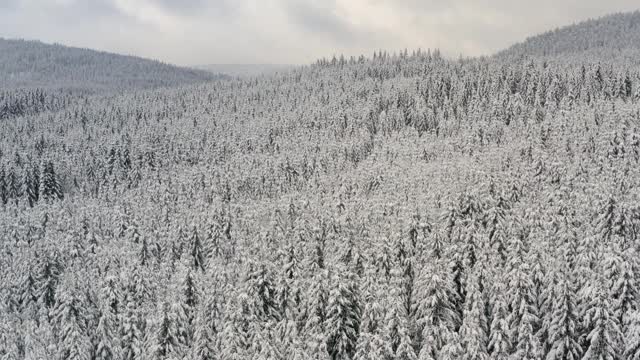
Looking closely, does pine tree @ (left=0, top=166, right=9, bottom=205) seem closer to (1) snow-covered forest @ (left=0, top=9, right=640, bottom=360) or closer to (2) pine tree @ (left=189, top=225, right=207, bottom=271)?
(1) snow-covered forest @ (left=0, top=9, right=640, bottom=360)

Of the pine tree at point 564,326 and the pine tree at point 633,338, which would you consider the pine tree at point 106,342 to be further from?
the pine tree at point 633,338

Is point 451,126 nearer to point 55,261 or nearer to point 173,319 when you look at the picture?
point 55,261

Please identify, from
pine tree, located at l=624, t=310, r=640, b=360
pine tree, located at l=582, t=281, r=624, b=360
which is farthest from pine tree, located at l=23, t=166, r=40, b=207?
pine tree, located at l=624, t=310, r=640, b=360

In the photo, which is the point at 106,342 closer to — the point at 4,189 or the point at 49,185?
the point at 49,185

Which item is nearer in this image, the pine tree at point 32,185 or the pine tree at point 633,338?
the pine tree at point 633,338

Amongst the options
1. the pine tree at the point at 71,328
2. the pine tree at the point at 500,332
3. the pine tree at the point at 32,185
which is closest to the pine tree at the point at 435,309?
the pine tree at the point at 500,332

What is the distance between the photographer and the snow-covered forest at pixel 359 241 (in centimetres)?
3919

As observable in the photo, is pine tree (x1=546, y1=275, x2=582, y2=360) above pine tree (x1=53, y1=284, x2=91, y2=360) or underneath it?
above

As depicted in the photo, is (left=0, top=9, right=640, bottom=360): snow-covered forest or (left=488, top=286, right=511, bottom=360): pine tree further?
(left=0, top=9, right=640, bottom=360): snow-covered forest

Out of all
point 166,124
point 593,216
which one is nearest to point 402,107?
point 166,124

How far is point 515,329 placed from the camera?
38.7m

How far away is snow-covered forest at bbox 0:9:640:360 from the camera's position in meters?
39.2

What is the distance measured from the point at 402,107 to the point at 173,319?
132809mm

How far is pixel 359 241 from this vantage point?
5969cm
